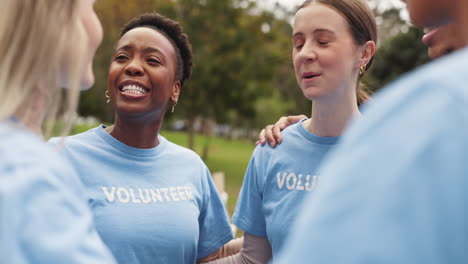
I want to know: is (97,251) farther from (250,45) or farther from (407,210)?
(250,45)

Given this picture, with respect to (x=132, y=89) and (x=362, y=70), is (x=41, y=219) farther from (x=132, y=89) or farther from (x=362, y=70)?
(x=362, y=70)

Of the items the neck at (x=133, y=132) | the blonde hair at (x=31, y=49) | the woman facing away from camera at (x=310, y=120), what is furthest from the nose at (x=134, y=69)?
the blonde hair at (x=31, y=49)

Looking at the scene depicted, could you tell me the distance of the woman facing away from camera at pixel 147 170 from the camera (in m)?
2.51

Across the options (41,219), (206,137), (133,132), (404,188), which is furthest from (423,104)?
(206,137)

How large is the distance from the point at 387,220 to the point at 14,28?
968 mm

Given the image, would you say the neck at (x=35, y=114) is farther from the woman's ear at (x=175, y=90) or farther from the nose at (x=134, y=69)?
the woman's ear at (x=175, y=90)

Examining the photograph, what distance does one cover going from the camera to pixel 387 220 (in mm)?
713

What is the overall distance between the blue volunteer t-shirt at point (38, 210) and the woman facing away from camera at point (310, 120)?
5.17 ft

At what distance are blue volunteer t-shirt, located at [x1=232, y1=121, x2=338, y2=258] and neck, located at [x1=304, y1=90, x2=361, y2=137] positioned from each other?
46mm

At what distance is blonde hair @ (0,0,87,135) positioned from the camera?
1.18 m

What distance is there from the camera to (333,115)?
8.73ft

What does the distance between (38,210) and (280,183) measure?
174 cm

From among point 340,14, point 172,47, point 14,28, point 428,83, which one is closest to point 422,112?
point 428,83

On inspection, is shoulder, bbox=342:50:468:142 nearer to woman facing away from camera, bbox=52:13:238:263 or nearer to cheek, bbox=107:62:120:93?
woman facing away from camera, bbox=52:13:238:263
